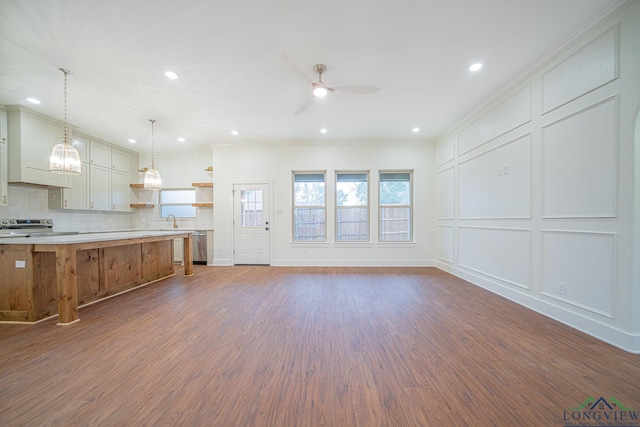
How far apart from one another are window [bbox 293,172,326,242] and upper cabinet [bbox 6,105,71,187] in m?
4.41

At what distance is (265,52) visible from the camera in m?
2.54

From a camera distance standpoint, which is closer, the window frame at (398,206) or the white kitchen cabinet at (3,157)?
the white kitchen cabinet at (3,157)

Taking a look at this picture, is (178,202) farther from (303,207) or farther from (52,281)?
(52,281)

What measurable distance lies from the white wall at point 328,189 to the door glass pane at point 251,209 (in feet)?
0.95

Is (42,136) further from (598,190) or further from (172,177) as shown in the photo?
(598,190)

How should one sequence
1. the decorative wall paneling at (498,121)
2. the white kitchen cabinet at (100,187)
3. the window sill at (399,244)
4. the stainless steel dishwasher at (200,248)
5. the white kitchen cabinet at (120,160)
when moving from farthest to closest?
1. the stainless steel dishwasher at (200,248)
2. the white kitchen cabinet at (120,160)
3. the window sill at (399,244)
4. the white kitchen cabinet at (100,187)
5. the decorative wall paneling at (498,121)

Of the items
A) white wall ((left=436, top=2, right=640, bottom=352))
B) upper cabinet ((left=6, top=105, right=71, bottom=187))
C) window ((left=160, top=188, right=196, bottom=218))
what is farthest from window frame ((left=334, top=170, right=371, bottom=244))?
upper cabinet ((left=6, top=105, right=71, bottom=187))

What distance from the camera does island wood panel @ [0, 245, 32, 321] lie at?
252cm

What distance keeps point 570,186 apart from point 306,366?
3146 mm

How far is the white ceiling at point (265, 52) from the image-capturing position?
6.70 ft

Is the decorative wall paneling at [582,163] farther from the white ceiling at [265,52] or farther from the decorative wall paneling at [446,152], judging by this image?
the decorative wall paneling at [446,152]

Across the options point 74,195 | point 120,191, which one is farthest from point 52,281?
point 120,191

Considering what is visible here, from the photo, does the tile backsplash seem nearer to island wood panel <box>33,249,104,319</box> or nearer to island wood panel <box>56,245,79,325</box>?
island wood panel <box>33,249,104,319</box>

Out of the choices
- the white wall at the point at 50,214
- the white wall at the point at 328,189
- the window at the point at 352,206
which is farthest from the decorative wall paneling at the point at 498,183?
the white wall at the point at 50,214
